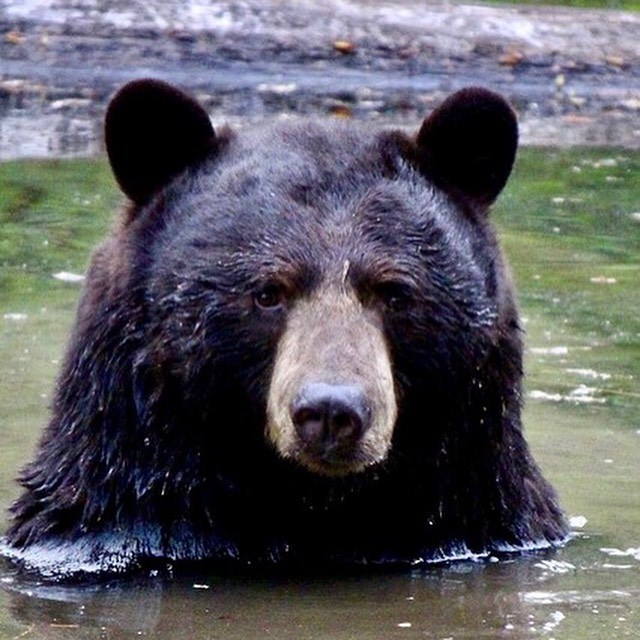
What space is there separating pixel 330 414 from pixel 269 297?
64cm

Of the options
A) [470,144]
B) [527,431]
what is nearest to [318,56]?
[527,431]

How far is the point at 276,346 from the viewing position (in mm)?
5633

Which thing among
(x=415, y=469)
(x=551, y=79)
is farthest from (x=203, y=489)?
(x=551, y=79)

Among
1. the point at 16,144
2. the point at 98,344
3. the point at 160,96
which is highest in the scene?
the point at 160,96

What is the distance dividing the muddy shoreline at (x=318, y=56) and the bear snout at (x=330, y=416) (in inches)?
506

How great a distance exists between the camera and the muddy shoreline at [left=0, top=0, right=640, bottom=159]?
18.4m

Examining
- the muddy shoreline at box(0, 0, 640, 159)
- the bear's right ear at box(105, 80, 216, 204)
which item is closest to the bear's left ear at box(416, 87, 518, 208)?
the bear's right ear at box(105, 80, 216, 204)

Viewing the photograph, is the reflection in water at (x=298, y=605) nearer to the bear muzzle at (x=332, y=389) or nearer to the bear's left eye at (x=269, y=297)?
the bear muzzle at (x=332, y=389)

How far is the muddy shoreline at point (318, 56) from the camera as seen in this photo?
1842 centimetres

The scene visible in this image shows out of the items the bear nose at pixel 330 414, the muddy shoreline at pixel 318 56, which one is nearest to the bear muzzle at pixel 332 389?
the bear nose at pixel 330 414

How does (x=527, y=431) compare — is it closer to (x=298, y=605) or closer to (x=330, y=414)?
(x=298, y=605)

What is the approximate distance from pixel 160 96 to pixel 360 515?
1.38 m

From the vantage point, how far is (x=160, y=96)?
19.7ft

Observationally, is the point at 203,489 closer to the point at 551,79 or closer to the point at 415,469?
the point at 415,469
